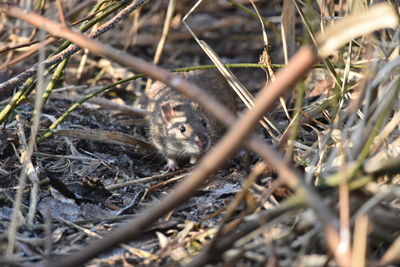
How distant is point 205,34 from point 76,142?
12.1 feet

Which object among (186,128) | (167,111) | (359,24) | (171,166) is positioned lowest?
(359,24)

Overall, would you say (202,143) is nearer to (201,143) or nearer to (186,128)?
(201,143)

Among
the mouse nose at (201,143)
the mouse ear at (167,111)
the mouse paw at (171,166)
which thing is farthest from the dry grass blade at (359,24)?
the mouse ear at (167,111)

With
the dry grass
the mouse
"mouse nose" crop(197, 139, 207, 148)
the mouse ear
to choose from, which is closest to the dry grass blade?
the dry grass

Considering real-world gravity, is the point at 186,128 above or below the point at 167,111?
below

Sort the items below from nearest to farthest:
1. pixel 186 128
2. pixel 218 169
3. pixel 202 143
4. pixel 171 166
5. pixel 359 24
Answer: pixel 359 24, pixel 218 169, pixel 171 166, pixel 202 143, pixel 186 128

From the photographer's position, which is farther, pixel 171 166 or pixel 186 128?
pixel 186 128

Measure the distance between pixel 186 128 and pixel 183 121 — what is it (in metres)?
0.08

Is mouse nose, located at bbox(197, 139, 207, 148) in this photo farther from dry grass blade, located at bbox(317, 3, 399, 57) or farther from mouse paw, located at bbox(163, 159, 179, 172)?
dry grass blade, located at bbox(317, 3, 399, 57)

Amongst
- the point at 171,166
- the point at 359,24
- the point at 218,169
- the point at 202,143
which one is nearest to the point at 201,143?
the point at 202,143

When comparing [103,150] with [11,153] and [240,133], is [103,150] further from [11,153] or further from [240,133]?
[240,133]

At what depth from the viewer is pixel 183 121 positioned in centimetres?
557

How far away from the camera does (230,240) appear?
2.52 m

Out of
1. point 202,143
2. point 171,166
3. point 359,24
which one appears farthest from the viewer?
point 202,143
